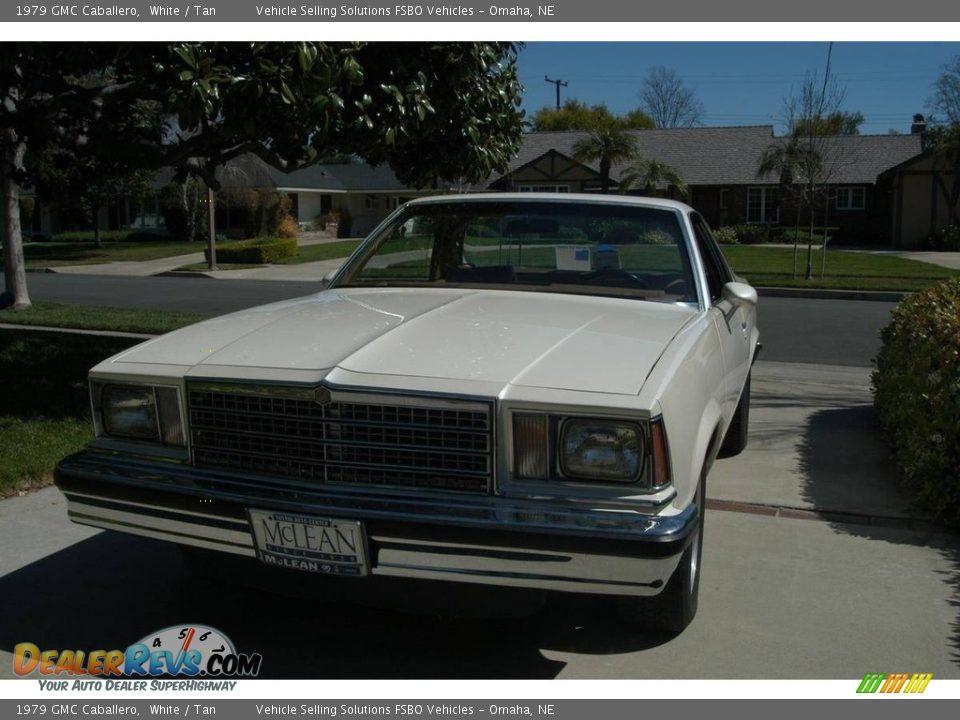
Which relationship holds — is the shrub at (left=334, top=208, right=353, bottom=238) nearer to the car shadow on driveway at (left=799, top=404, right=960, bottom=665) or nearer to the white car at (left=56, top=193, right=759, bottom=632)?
the car shadow on driveway at (left=799, top=404, right=960, bottom=665)

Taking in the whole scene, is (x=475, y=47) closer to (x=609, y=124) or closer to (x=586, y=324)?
(x=586, y=324)

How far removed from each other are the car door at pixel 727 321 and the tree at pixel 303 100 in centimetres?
295

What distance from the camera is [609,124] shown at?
44.2 meters

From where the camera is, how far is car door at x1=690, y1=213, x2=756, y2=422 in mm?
4879

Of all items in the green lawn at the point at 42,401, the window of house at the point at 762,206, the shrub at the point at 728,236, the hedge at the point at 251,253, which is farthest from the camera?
the window of house at the point at 762,206

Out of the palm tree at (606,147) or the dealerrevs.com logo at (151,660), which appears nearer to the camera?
the dealerrevs.com logo at (151,660)

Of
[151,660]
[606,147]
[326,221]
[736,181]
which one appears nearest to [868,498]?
[151,660]

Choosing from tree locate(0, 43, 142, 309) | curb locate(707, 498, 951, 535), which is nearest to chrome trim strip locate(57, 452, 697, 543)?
curb locate(707, 498, 951, 535)

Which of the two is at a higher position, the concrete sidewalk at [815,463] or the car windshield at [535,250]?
A: the car windshield at [535,250]

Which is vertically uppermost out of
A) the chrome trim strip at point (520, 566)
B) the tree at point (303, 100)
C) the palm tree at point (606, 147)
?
the palm tree at point (606, 147)

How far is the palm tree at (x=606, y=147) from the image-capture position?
42.6 meters

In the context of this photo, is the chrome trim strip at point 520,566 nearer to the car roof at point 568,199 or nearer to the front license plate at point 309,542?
the front license plate at point 309,542

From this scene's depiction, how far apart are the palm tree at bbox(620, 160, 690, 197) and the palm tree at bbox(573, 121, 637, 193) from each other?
82 centimetres

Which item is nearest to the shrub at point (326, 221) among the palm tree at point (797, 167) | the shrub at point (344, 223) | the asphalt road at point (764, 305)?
the shrub at point (344, 223)
